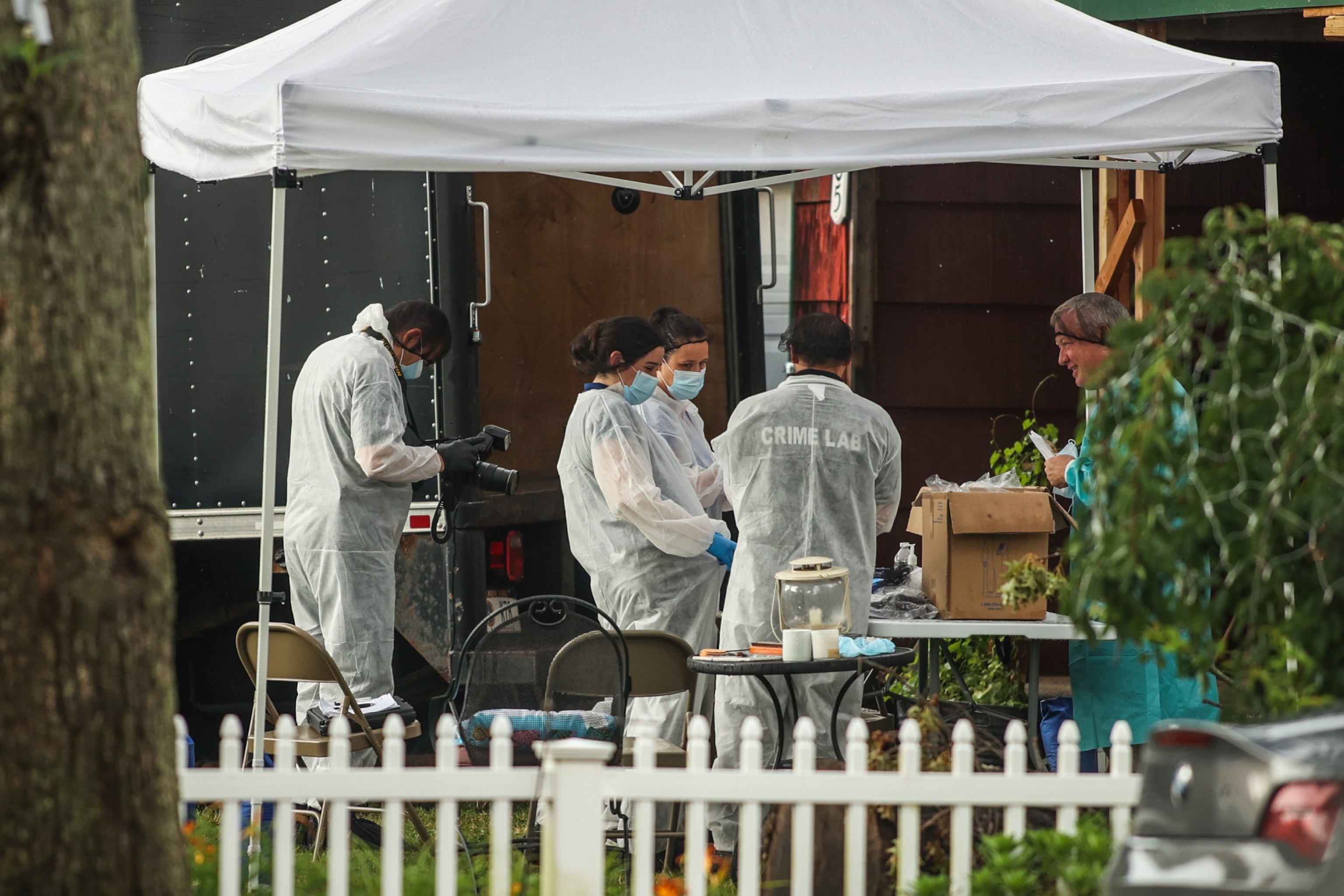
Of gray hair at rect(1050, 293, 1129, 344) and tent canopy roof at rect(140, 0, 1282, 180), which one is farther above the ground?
tent canopy roof at rect(140, 0, 1282, 180)

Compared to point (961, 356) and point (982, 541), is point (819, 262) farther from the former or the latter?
point (982, 541)

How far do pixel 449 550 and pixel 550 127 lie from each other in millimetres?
2221

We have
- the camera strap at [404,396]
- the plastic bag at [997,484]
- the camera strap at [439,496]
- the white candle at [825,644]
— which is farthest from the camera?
the camera strap at [439,496]

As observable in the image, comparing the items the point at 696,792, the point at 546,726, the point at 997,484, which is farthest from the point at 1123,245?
the point at 696,792

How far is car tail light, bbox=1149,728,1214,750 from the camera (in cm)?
245

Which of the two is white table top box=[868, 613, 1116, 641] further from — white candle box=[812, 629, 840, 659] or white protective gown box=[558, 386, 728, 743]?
white protective gown box=[558, 386, 728, 743]

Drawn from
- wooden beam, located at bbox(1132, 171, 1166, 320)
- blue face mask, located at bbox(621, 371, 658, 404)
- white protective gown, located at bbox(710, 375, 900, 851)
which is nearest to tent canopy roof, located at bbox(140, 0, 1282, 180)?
white protective gown, located at bbox(710, 375, 900, 851)

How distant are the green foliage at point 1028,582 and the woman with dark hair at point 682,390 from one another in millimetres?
1819

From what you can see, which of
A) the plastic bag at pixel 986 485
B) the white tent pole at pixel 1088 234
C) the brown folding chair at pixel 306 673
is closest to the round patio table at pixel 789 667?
the plastic bag at pixel 986 485

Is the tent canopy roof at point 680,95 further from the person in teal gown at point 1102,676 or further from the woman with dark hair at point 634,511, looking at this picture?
the woman with dark hair at point 634,511

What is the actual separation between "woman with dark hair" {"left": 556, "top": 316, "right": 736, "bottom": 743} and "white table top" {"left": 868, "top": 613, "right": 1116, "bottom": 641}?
801mm

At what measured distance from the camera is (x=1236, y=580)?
113 inches

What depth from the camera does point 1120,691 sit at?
4883mm

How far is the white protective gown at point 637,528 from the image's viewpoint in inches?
220
